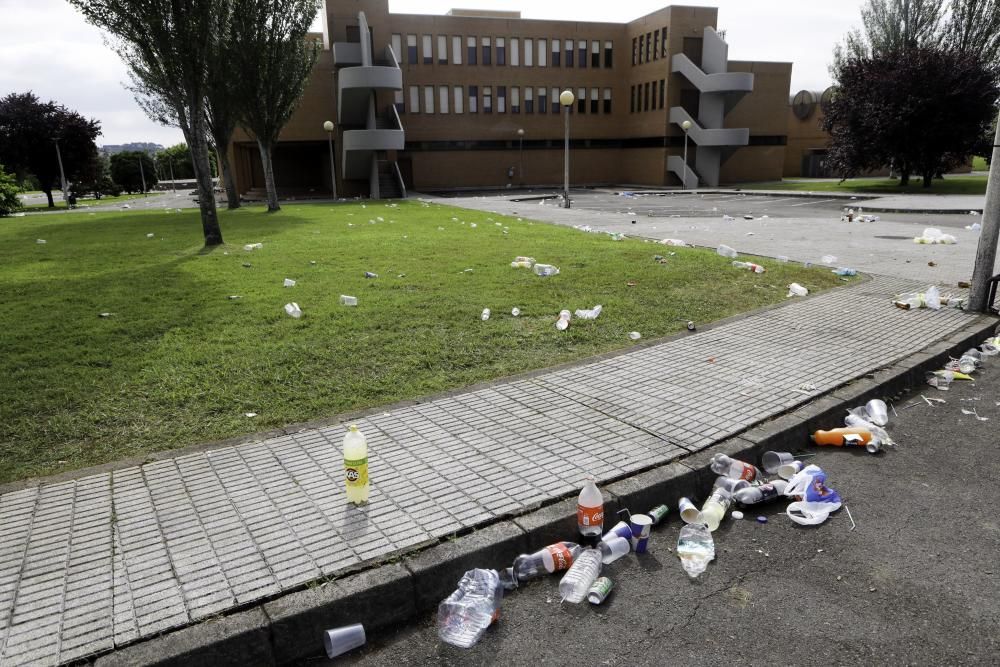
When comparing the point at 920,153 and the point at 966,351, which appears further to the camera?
the point at 920,153

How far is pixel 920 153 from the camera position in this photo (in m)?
34.9

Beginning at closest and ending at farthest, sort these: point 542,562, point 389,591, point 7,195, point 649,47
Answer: point 389,591 < point 542,562 < point 7,195 < point 649,47

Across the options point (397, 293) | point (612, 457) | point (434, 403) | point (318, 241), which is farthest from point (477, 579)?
point (318, 241)

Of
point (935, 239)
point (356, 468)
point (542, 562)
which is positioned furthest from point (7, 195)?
point (542, 562)

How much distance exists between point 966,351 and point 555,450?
532 cm

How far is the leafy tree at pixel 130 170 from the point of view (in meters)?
83.4

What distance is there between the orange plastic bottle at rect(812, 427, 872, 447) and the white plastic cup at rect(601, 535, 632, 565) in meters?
2.15

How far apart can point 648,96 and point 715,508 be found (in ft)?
169

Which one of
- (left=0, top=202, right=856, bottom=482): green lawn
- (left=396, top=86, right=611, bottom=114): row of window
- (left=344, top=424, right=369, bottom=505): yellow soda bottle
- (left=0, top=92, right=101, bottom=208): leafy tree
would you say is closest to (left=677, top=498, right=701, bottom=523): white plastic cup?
(left=344, top=424, right=369, bottom=505): yellow soda bottle

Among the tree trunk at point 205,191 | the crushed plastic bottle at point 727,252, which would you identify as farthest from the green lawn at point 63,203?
the crushed plastic bottle at point 727,252

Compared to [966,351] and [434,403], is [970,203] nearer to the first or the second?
[966,351]

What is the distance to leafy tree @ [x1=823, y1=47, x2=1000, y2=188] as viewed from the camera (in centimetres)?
3284

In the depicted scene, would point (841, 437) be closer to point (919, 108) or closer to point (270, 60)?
point (270, 60)

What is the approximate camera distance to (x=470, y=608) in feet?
10.1
